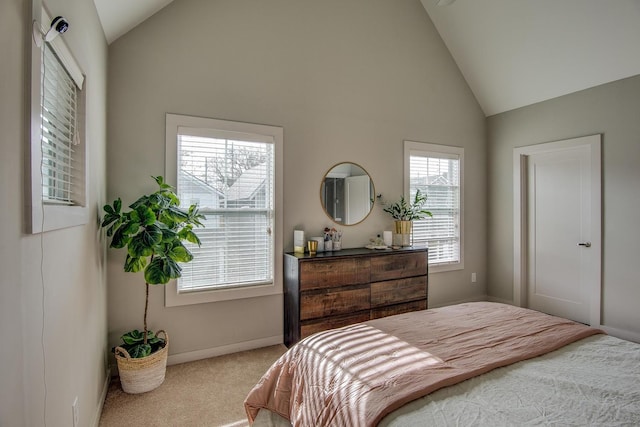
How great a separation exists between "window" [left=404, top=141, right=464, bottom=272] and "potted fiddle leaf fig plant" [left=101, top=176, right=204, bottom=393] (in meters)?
2.78

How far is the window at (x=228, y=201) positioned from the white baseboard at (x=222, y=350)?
0.46 metres

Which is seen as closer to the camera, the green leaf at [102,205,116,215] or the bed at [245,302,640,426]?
the bed at [245,302,640,426]

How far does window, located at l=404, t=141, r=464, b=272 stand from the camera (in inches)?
165

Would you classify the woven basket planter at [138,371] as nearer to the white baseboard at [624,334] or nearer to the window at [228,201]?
the window at [228,201]

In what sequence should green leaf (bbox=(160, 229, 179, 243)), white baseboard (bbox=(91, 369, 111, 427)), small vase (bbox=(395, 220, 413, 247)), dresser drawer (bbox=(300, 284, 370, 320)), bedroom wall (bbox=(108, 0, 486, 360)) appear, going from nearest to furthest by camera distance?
white baseboard (bbox=(91, 369, 111, 427)), green leaf (bbox=(160, 229, 179, 243)), bedroom wall (bbox=(108, 0, 486, 360)), dresser drawer (bbox=(300, 284, 370, 320)), small vase (bbox=(395, 220, 413, 247))

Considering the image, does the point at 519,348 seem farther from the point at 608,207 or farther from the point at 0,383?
the point at 608,207

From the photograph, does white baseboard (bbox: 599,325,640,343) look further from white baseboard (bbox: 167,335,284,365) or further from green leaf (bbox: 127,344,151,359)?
green leaf (bbox: 127,344,151,359)

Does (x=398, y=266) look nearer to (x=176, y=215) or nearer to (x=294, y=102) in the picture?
(x=294, y=102)

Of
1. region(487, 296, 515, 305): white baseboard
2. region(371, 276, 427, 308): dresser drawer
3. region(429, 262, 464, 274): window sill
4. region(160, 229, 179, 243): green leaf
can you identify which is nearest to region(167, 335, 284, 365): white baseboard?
region(371, 276, 427, 308): dresser drawer

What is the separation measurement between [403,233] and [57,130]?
128 inches

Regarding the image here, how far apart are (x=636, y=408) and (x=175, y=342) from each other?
2970 millimetres

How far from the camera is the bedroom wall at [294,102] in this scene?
107 inches

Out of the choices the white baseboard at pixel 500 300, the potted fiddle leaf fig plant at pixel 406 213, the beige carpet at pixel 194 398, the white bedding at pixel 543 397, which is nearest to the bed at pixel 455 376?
the white bedding at pixel 543 397

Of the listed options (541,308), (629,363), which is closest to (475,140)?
(541,308)
